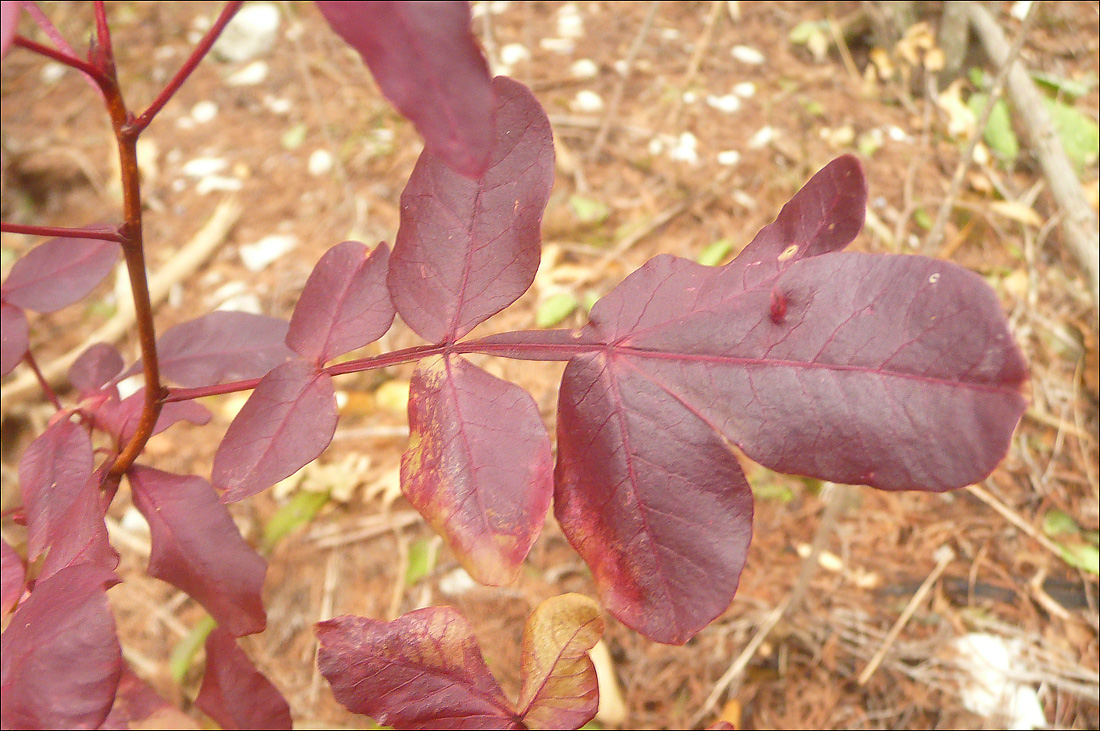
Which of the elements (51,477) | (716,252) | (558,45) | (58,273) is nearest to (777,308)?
(51,477)

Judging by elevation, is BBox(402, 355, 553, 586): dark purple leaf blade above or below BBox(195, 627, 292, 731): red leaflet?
above

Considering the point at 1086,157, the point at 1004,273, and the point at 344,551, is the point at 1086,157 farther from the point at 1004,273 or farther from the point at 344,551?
the point at 344,551

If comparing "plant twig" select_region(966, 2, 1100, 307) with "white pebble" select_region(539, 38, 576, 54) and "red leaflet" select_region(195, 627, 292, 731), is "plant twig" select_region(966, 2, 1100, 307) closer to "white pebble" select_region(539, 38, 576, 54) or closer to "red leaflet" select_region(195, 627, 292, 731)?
"white pebble" select_region(539, 38, 576, 54)

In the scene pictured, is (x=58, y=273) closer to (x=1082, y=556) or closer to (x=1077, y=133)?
(x=1082, y=556)

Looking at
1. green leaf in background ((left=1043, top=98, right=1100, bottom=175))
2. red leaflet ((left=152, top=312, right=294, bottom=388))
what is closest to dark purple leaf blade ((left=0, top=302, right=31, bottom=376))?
red leaflet ((left=152, top=312, right=294, bottom=388))

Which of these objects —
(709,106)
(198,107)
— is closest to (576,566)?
(709,106)

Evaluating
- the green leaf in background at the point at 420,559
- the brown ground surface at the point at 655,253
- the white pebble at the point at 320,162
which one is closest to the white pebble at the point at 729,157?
the brown ground surface at the point at 655,253

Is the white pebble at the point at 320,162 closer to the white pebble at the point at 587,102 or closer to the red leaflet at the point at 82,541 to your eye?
the white pebble at the point at 587,102
